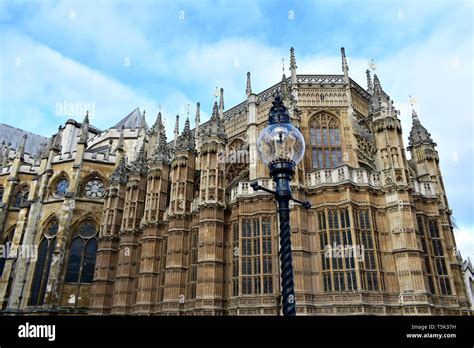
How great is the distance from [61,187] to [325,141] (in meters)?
29.3

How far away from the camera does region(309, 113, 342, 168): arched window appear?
2285 centimetres

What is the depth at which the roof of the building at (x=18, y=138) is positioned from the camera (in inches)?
2500

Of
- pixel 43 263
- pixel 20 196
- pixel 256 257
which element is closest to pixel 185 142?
pixel 256 257

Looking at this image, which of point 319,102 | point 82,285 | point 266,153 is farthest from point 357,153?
point 82,285

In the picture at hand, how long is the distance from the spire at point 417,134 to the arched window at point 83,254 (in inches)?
1201

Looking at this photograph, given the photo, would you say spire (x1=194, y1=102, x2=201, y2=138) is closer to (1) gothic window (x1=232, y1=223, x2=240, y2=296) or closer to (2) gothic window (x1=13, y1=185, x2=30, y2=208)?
(1) gothic window (x1=232, y1=223, x2=240, y2=296)

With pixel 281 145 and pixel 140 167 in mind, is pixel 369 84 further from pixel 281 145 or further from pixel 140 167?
pixel 281 145

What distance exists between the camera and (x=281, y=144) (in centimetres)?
700

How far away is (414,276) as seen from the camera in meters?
17.3

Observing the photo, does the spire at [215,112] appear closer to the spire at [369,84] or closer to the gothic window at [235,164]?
the gothic window at [235,164]

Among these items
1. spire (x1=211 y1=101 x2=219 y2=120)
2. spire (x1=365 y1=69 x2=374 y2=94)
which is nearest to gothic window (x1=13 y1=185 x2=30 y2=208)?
spire (x1=211 y1=101 x2=219 y2=120)

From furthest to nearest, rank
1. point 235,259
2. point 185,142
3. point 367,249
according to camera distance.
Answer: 1. point 185,142
2. point 235,259
3. point 367,249
